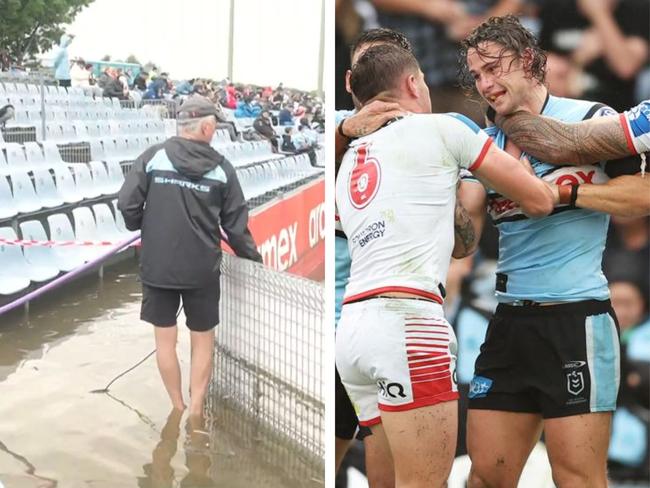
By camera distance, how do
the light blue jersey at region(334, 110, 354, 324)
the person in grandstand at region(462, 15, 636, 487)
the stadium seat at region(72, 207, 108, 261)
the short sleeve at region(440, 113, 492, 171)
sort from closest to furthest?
the short sleeve at region(440, 113, 492, 171) < the person in grandstand at region(462, 15, 636, 487) < the light blue jersey at region(334, 110, 354, 324) < the stadium seat at region(72, 207, 108, 261)

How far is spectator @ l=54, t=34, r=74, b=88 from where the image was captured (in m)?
2.78

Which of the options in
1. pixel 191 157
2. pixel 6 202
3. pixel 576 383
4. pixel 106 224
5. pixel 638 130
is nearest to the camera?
pixel 638 130

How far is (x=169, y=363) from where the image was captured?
273 centimetres

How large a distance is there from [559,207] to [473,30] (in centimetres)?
47

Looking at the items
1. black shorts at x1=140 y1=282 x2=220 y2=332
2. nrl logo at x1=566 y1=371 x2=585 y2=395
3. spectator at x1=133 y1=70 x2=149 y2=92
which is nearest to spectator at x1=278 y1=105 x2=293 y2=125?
spectator at x1=133 y1=70 x2=149 y2=92

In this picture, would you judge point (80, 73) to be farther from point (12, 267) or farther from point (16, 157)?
point (12, 267)

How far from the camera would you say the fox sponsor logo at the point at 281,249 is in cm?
262

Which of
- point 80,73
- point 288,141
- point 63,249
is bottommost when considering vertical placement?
point 63,249

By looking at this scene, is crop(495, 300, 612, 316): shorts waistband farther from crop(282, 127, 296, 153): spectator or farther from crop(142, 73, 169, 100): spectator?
crop(142, 73, 169, 100): spectator

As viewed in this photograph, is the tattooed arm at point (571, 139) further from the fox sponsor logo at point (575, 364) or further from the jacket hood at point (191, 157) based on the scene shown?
the jacket hood at point (191, 157)

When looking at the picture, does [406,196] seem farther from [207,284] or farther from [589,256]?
[207,284]

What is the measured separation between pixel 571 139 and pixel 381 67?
0.44 m

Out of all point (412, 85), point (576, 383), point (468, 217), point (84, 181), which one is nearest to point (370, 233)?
point (468, 217)

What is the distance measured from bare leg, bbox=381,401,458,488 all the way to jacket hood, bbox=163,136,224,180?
1.20 meters
